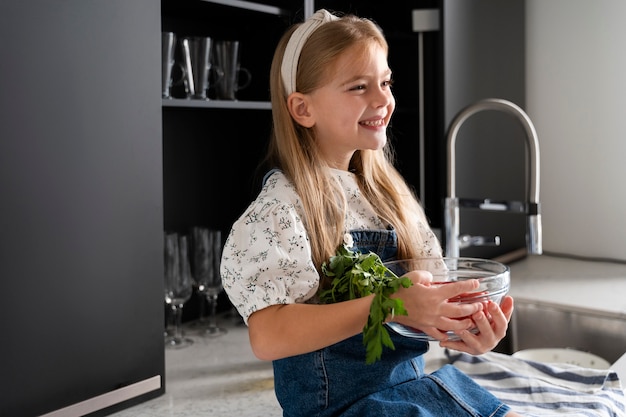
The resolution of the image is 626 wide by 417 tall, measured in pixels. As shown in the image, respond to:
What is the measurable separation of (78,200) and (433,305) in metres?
0.61

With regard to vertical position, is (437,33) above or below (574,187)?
above

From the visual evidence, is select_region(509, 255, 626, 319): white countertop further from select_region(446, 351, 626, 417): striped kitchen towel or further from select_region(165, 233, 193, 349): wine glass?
select_region(165, 233, 193, 349): wine glass

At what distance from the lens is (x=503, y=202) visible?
180cm

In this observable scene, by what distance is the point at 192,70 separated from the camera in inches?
67.1

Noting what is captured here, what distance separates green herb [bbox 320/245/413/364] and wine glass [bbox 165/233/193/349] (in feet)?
2.07

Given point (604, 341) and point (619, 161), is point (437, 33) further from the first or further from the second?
point (604, 341)

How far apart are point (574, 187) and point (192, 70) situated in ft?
4.26

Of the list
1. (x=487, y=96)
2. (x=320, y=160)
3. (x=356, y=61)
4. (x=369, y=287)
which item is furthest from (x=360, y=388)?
(x=487, y=96)

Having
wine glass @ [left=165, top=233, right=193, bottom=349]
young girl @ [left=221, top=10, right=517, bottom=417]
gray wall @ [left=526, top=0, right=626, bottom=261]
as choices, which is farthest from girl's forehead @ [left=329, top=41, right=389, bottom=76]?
gray wall @ [left=526, top=0, right=626, bottom=261]

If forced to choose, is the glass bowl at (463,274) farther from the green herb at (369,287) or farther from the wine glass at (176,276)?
the wine glass at (176,276)

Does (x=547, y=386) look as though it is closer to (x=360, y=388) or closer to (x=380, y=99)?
(x=360, y=388)

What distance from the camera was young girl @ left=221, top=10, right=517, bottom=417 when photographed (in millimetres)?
1107

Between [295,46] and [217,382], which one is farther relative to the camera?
[217,382]

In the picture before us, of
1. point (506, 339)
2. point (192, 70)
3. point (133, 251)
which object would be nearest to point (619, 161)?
point (506, 339)
